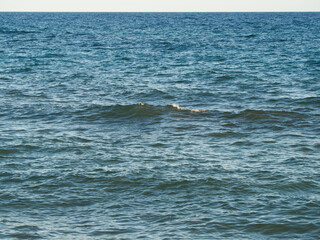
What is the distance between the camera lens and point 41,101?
22297 millimetres

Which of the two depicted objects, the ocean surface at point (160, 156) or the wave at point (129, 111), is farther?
the wave at point (129, 111)

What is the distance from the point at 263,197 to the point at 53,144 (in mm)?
7191

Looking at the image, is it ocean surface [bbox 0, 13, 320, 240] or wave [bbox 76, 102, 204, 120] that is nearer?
ocean surface [bbox 0, 13, 320, 240]

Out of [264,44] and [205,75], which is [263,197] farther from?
[264,44]

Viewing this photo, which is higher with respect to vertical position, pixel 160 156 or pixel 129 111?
pixel 129 111

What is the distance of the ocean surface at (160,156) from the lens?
10141 millimetres

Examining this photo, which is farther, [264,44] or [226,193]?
[264,44]

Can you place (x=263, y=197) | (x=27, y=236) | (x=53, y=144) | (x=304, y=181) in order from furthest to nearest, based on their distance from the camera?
(x=53, y=144)
(x=304, y=181)
(x=263, y=197)
(x=27, y=236)

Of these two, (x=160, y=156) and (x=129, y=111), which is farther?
(x=129, y=111)

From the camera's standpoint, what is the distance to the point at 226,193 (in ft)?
37.8

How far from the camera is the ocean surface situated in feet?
33.3

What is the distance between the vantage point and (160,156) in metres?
14.2

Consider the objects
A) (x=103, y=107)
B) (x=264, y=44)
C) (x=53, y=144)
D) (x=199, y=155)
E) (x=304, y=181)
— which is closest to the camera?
(x=304, y=181)

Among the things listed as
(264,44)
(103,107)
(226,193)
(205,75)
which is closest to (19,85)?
(103,107)
